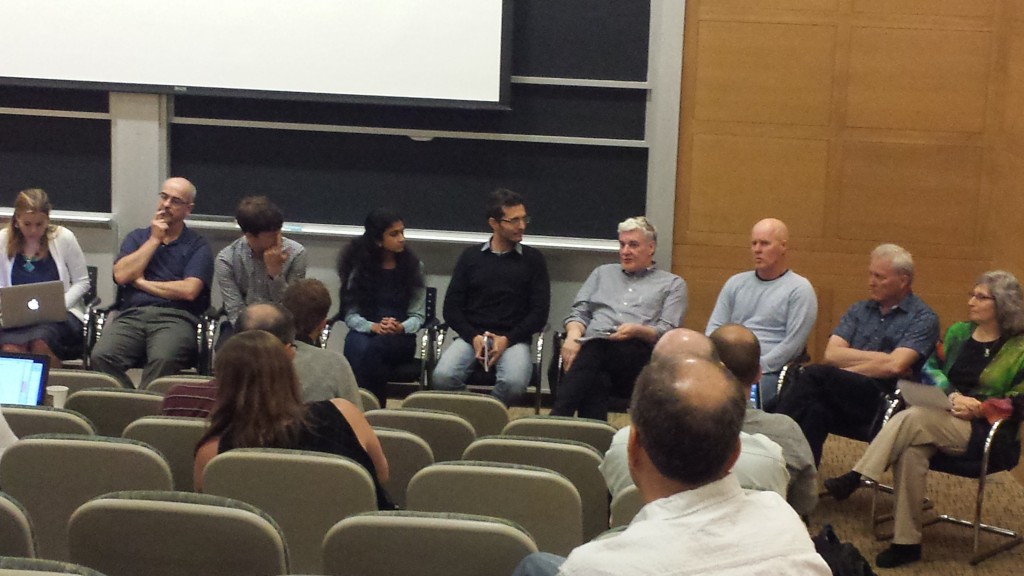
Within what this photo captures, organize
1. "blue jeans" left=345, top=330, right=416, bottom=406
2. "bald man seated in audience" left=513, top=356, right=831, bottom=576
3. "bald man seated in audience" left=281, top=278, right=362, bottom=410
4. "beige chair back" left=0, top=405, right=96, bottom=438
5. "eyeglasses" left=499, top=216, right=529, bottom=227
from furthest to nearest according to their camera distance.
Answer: "eyeglasses" left=499, top=216, right=529, bottom=227 < "blue jeans" left=345, top=330, right=416, bottom=406 < "bald man seated in audience" left=281, top=278, right=362, bottom=410 < "beige chair back" left=0, top=405, right=96, bottom=438 < "bald man seated in audience" left=513, top=356, right=831, bottom=576

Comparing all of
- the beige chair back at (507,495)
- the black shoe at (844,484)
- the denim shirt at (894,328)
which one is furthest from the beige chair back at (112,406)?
the denim shirt at (894,328)

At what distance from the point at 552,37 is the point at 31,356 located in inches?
140

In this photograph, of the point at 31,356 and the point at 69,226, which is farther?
the point at 69,226

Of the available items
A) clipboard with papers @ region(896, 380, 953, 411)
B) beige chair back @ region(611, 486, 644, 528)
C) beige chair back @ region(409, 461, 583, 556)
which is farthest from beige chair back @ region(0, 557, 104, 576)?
clipboard with papers @ region(896, 380, 953, 411)

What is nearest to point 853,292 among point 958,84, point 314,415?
point 958,84

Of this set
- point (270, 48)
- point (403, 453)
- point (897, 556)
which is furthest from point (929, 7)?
point (403, 453)

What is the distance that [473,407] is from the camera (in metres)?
4.29

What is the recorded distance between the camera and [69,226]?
676 cm

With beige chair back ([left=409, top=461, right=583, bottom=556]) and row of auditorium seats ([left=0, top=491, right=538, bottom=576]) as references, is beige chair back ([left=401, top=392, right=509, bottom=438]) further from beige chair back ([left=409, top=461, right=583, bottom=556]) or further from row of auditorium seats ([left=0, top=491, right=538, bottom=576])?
row of auditorium seats ([left=0, top=491, right=538, bottom=576])

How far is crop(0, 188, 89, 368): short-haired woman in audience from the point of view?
5.75 m

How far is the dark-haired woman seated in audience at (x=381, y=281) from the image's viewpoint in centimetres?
587

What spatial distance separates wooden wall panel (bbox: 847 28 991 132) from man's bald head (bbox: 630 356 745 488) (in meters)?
5.15

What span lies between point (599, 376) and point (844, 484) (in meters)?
1.20

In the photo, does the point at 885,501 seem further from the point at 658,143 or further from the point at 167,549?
the point at 167,549
